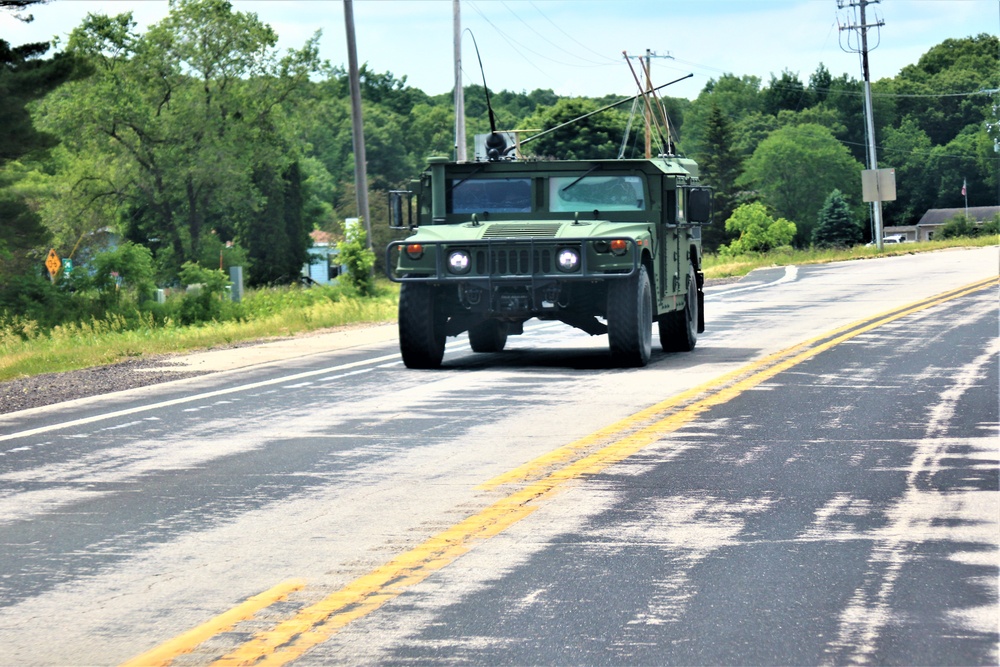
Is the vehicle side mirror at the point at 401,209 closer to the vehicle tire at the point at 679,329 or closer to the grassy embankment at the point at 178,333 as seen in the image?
the vehicle tire at the point at 679,329

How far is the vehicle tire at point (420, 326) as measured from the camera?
16.1 metres

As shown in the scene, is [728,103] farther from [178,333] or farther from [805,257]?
[178,333]

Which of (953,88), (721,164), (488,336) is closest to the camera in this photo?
(488,336)

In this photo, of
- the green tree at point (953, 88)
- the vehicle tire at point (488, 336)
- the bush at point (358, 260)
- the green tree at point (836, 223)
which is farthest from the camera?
the green tree at point (953, 88)

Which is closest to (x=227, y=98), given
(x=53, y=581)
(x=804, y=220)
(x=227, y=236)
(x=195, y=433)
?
(x=227, y=236)

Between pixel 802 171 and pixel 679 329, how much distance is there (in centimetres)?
13261

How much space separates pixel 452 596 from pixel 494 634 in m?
0.61

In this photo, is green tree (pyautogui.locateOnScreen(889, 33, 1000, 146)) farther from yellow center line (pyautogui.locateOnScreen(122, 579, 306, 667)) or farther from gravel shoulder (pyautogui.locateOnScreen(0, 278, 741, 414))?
yellow center line (pyautogui.locateOnScreen(122, 579, 306, 667))

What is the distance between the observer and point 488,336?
18516mm

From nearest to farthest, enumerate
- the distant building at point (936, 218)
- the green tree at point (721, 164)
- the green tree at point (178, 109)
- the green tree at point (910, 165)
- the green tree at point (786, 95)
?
the green tree at point (178, 109), the green tree at point (721, 164), the distant building at point (936, 218), the green tree at point (910, 165), the green tree at point (786, 95)

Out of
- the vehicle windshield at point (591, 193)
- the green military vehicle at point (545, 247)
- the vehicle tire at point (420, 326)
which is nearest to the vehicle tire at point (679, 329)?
the green military vehicle at point (545, 247)

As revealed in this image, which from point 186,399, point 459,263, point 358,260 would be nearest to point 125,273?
point 358,260

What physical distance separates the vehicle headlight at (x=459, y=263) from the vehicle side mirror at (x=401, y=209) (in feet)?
3.82

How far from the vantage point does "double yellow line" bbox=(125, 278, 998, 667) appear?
545cm
